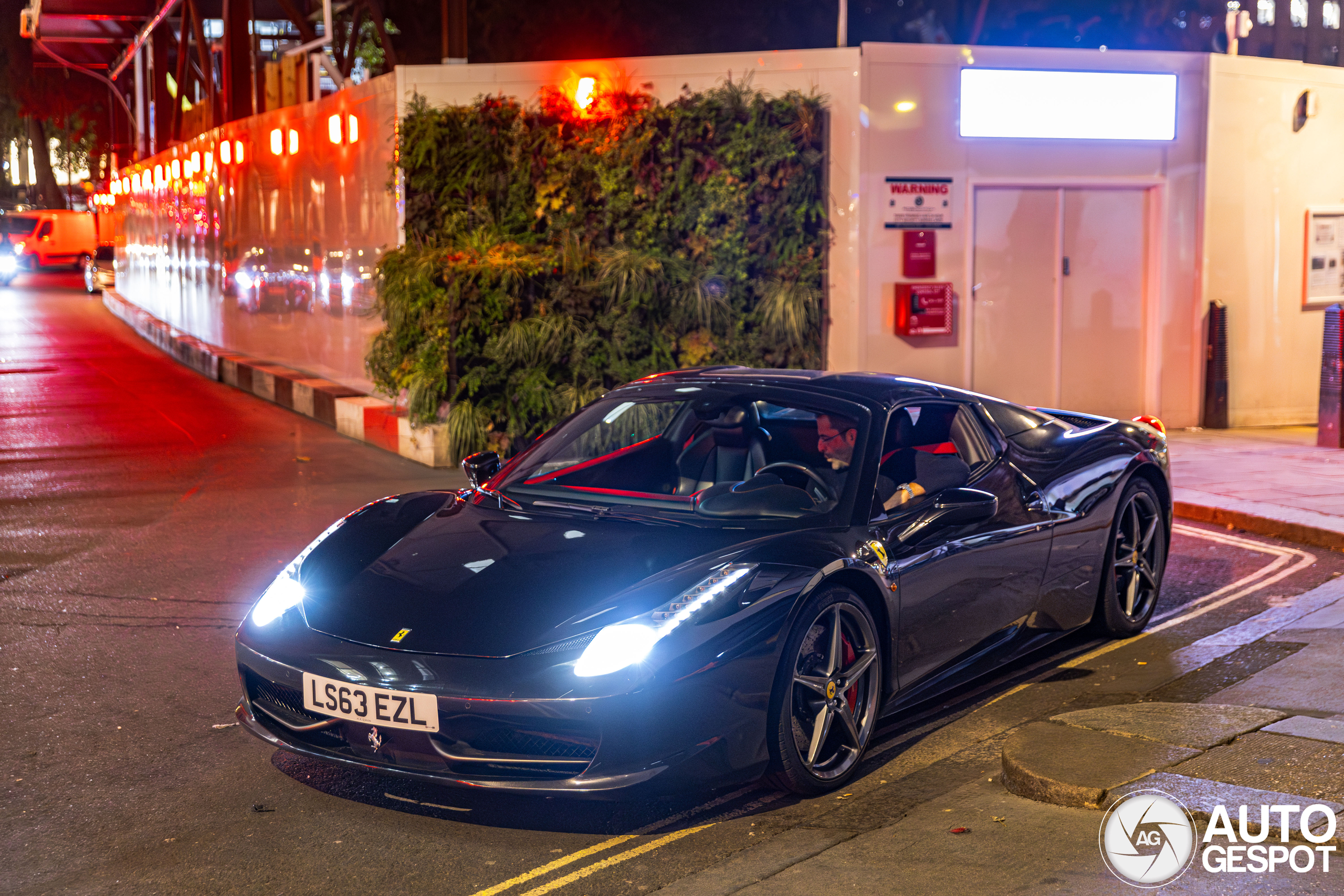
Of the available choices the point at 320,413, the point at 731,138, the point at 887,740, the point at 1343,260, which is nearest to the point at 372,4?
the point at 320,413

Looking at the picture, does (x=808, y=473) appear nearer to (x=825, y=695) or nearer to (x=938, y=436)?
(x=938, y=436)

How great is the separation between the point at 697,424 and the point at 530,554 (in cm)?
130

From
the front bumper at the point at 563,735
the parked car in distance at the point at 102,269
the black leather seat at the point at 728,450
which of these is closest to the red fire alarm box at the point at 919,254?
the black leather seat at the point at 728,450

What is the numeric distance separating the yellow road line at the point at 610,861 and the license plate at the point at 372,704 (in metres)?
0.49

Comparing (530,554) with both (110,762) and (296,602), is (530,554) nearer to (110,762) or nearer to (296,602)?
(296,602)

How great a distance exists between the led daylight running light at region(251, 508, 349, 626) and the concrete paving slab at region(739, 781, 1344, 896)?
171cm

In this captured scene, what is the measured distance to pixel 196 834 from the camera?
3895mm

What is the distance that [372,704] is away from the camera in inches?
146

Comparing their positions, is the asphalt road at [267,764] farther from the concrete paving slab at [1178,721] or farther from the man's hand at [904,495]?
the man's hand at [904,495]

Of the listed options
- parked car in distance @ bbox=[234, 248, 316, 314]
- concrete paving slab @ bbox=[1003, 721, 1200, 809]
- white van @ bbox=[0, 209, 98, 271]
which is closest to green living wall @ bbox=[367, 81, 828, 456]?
parked car in distance @ bbox=[234, 248, 316, 314]

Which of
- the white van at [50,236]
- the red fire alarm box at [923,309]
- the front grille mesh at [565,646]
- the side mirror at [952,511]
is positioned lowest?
the front grille mesh at [565,646]

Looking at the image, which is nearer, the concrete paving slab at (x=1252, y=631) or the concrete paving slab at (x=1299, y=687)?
the concrete paving slab at (x=1299, y=687)

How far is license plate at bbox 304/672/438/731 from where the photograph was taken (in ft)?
12.0

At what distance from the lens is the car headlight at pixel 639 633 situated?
11.9 ft
